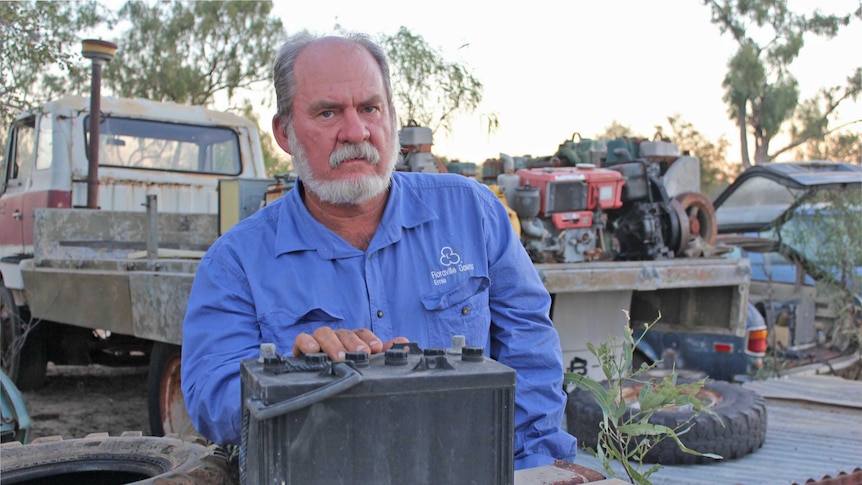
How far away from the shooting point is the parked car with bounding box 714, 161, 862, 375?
7.13 meters

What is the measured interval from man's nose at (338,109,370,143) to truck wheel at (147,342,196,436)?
2.87 m

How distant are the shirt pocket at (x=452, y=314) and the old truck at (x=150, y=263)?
6.17ft

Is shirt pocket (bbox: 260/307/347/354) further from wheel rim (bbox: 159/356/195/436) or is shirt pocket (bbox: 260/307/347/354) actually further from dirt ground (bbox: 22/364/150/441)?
dirt ground (bbox: 22/364/150/441)

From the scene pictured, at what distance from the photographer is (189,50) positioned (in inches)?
851

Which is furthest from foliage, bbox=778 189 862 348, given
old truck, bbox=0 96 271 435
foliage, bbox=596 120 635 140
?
foliage, bbox=596 120 635 140

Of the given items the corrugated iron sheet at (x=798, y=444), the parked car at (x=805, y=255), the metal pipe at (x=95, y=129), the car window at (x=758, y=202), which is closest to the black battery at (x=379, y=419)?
the corrugated iron sheet at (x=798, y=444)

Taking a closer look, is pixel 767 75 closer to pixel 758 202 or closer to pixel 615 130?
pixel 615 130

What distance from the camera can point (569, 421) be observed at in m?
4.34

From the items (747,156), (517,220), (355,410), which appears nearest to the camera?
(355,410)

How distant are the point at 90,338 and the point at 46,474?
14.5 feet

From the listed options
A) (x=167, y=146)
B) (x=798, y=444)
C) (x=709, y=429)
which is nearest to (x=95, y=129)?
(x=167, y=146)

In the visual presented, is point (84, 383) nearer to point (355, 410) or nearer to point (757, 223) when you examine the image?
point (757, 223)

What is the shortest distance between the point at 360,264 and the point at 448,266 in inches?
8.9

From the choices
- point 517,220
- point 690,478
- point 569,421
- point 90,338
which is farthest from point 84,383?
point 690,478
